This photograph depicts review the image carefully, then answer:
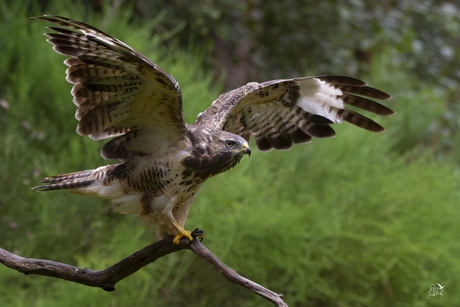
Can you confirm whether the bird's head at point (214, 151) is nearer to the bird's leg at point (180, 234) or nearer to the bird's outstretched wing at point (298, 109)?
the bird's leg at point (180, 234)

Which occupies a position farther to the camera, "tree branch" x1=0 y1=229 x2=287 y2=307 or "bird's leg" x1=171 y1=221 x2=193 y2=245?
"bird's leg" x1=171 y1=221 x2=193 y2=245

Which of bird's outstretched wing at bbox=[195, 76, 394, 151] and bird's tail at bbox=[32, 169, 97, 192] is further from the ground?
bird's outstretched wing at bbox=[195, 76, 394, 151]

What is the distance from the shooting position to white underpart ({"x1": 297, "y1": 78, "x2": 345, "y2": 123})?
3480 millimetres

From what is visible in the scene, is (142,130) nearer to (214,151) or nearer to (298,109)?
(214,151)

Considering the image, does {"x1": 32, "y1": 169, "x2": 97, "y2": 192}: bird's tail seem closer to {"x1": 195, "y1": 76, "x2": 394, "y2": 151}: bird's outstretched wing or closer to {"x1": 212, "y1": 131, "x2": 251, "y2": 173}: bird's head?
{"x1": 212, "y1": 131, "x2": 251, "y2": 173}: bird's head

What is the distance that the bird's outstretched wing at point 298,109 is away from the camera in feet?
10.9

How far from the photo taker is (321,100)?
3.53 meters

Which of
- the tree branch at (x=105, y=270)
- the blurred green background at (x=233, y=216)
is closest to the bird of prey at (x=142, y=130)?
the tree branch at (x=105, y=270)

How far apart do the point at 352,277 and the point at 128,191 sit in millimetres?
2480
